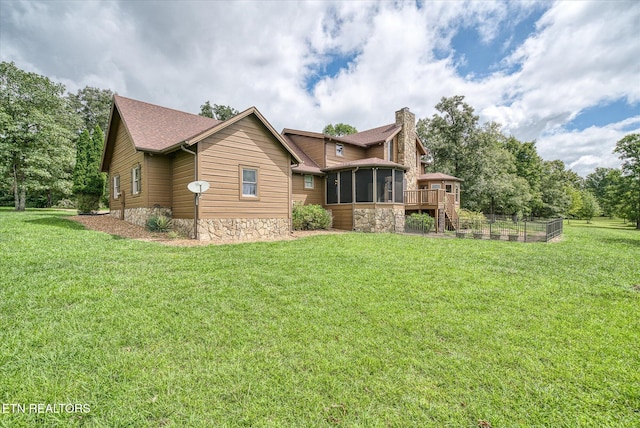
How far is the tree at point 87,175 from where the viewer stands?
18234mm

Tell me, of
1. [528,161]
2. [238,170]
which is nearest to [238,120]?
[238,170]

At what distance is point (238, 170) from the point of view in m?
11.4

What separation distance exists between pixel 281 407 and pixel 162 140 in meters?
13.2

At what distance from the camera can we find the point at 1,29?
13055 mm

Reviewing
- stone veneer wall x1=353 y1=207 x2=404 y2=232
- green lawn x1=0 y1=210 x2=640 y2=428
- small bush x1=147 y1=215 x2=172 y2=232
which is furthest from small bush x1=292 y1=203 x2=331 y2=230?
green lawn x1=0 y1=210 x2=640 y2=428

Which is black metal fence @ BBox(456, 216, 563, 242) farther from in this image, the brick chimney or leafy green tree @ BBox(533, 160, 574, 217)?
leafy green tree @ BBox(533, 160, 574, 217)

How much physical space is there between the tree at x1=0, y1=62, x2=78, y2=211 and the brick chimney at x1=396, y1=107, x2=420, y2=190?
26632 mm

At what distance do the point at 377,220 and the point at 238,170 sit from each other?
8.41m

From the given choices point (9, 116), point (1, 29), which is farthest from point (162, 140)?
point (9, 116)

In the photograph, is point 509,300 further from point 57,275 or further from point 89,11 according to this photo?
point 89,11

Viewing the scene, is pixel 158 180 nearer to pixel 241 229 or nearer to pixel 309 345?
pixel 241 229

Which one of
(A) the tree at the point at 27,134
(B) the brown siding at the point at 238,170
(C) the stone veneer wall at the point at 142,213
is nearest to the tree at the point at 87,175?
(A) the tree at the point at 27,134

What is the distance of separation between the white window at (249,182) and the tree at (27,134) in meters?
18.9

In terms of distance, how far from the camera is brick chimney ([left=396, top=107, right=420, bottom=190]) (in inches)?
811
